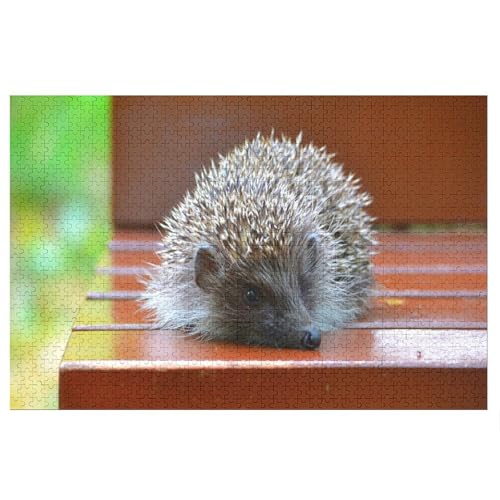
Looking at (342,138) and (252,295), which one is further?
(342,138)

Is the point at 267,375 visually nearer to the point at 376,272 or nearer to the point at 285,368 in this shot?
the point at 285,368

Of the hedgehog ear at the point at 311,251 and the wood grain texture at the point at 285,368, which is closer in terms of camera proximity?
the wood grain texture at the point at 285,368

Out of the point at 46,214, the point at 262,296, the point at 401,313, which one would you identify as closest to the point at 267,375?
the point at 262,296

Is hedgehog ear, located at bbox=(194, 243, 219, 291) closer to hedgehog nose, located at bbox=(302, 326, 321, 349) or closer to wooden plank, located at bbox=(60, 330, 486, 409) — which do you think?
wooden plank, located at bbox=(60, 330, 486, 409)

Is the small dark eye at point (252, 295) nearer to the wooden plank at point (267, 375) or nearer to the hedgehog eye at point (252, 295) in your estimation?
the hedgehog eye at point (252, 295)

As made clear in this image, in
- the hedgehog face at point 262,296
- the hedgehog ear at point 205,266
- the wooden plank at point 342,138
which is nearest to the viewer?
the hedgehog face at point 262,296

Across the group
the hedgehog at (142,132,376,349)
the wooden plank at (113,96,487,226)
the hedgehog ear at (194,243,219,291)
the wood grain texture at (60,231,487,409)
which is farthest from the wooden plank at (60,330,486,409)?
the wooden plank at (113,96,487,226)

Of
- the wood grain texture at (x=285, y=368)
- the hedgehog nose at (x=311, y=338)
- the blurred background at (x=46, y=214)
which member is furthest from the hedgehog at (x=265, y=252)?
the blurred background at (x=46, y=214)
